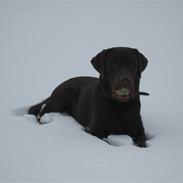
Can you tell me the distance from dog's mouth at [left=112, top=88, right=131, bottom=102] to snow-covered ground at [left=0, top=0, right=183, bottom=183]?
456 millimetres

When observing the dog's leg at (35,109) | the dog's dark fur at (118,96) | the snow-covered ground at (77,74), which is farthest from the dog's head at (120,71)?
the dog's leg at (35,109)

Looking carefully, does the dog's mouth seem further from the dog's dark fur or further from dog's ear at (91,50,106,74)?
dog's ear at (91,50,106,74)

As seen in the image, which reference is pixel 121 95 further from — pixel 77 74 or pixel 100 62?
pixel 77 74

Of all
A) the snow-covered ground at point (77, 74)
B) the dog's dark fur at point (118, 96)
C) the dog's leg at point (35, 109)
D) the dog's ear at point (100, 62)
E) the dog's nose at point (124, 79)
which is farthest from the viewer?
the dog's leg at point (35, 109)

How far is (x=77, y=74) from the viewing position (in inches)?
371

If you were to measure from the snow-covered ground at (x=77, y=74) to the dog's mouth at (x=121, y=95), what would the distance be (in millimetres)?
456

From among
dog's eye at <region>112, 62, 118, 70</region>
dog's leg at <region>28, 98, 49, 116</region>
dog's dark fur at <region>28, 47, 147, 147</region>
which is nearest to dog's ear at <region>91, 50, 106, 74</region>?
dog's dark fur at <region>28, 47, 147, 147</region>

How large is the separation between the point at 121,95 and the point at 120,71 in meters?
0.28

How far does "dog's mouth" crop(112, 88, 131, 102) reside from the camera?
459cm

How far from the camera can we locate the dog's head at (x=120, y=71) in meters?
4.57

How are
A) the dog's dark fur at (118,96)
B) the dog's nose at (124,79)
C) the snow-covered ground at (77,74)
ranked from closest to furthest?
the snow-covered ground at (77,74) → the dog's nose at (124,79) → the dog's dark fur at (118,96)

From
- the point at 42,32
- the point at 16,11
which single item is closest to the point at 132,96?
the point at 42,32

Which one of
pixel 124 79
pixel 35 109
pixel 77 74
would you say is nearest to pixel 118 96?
pixel 124 79

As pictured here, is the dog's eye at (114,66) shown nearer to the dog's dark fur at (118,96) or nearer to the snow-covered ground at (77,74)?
the dog's dark fur at (118,96)
